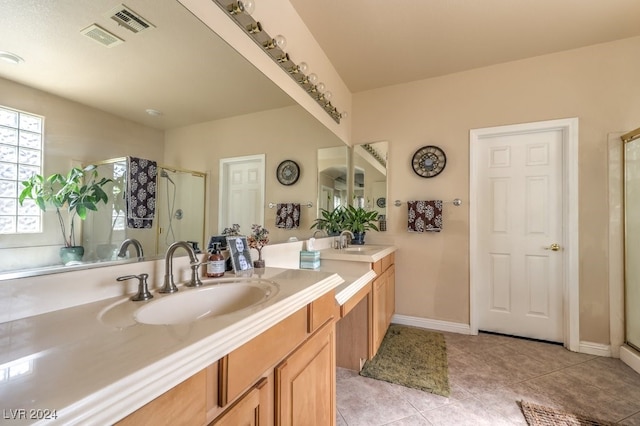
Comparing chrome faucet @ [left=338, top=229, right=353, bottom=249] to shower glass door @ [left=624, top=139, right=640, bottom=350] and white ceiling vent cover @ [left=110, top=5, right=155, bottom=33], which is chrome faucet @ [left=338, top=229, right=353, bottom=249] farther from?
shower glass door @ [left=624, top=139, right=640, bottom=350]

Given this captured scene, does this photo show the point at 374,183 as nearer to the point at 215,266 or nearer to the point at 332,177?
the point at 332,177

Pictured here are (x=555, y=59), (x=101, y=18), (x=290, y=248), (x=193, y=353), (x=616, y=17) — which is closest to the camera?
(x=193, y=353)

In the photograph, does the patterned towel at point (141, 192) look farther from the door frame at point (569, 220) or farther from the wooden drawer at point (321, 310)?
the door frame at point (569, 220)

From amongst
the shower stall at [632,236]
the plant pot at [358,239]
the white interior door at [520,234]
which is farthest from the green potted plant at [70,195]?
the shower stall at [632,236]

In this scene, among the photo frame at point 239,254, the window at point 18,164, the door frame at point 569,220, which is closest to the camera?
the window at point 18,164

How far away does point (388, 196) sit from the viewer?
287 centimetres

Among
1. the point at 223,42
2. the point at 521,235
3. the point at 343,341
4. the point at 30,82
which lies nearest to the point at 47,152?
the point at 30,82

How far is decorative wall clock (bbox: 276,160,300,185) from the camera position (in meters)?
1.78

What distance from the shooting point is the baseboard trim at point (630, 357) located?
1.92 metres

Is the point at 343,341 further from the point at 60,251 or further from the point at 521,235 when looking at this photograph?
the point at 521,235

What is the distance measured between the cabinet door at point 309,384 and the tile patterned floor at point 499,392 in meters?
0.49

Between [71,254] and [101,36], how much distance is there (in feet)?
2.17

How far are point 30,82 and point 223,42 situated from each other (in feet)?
2.60

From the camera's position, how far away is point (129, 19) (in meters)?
0.90
